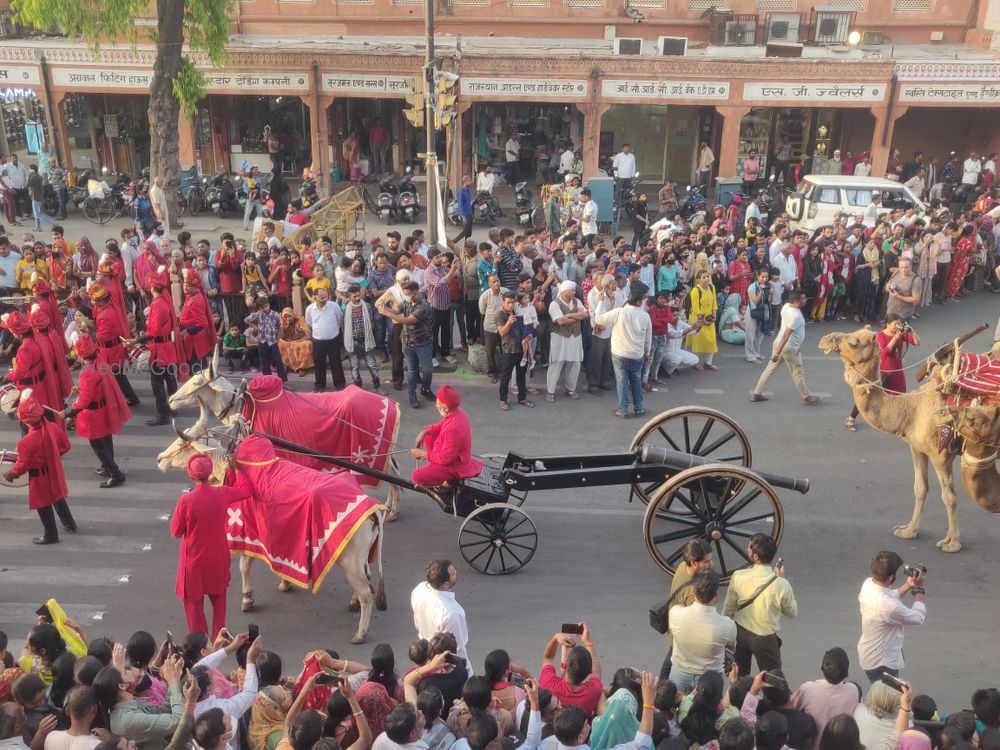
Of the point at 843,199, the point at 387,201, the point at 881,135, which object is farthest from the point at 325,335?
the point at 881,135

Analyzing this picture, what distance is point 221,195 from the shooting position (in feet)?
72.1

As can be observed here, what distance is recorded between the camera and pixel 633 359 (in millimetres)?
11484

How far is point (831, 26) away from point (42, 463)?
2324 centimetres

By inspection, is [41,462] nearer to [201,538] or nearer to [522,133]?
[201,538]

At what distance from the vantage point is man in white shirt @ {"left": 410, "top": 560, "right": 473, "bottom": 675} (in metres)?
6.27

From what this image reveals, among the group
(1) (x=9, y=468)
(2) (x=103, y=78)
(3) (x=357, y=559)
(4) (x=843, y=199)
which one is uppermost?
(2) (x=103, y=78)

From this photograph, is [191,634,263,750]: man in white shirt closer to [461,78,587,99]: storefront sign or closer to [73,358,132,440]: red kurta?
[73,358,132,440]: red kurta

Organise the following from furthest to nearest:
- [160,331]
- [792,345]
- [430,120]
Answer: [430,120]
[792,345]
[160,331]

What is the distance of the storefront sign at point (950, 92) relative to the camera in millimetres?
23047

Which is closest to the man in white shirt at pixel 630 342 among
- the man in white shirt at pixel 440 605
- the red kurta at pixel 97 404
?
the man in white shirt at pixel 440 605

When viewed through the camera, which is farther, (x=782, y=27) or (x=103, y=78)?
(x=782, y=27)

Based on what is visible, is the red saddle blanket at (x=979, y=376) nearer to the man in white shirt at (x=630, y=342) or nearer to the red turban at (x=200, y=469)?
the man in white shirt at (x=630, y=342)

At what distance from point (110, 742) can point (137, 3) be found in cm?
1799

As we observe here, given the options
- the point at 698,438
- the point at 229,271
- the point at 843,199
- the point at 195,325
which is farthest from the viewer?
the point at 843,199
